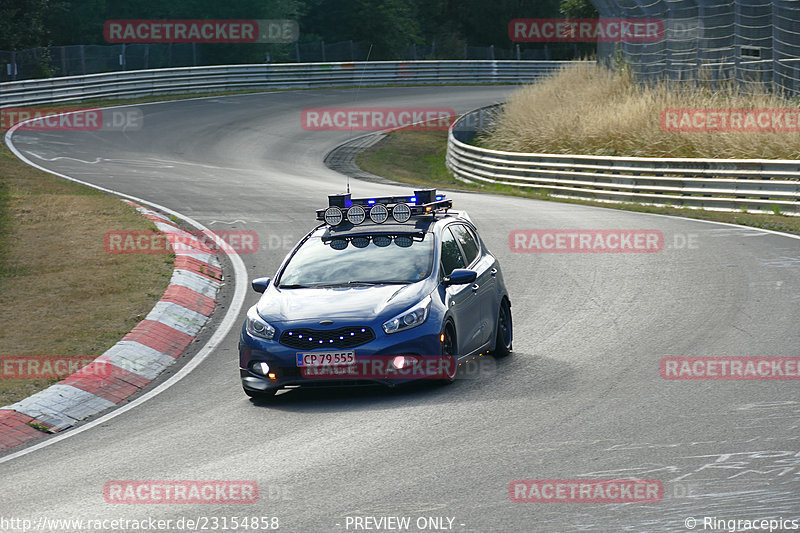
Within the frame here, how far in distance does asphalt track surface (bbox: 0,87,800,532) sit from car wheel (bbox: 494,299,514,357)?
21cm

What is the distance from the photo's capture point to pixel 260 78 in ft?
182

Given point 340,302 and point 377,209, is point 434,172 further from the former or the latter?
Result: point 340,302

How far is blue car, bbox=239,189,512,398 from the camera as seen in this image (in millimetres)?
9695

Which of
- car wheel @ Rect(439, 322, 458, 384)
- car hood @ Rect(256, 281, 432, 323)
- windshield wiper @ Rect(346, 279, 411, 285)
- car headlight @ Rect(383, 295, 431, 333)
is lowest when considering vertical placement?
car wheel @ Rect(439, 322, 458, 384)

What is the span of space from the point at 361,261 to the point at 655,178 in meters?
16.2

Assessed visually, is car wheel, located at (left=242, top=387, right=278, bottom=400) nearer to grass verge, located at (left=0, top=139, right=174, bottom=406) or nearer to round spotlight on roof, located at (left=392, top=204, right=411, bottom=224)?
grass verge, located at (left=0, top=139, right=174, bottom=406)

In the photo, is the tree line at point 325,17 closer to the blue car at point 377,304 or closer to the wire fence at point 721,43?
the wire fence at point 721,43

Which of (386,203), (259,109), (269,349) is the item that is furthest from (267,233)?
(259,109)

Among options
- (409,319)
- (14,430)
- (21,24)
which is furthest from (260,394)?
(21,24)

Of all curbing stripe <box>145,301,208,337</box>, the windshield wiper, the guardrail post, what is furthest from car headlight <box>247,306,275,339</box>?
the guardrail post

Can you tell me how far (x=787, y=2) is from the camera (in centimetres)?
2864

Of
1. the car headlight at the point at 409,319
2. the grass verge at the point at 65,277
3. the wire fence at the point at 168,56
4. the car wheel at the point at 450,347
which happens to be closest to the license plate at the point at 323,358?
the car headlight at the point at 409,319

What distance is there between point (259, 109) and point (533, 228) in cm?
2970

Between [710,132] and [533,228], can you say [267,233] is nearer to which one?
[533,228]
